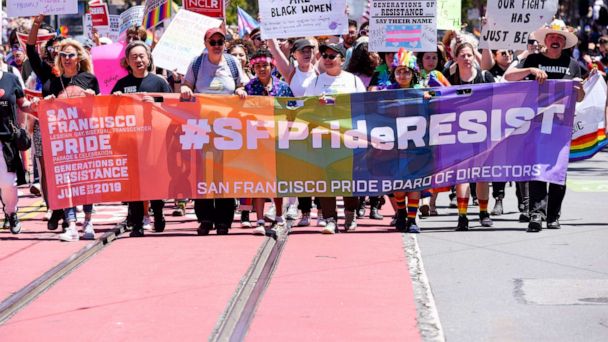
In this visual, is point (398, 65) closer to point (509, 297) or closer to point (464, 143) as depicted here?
point (464, 143)

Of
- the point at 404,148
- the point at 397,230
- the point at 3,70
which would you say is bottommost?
the point at 397,230

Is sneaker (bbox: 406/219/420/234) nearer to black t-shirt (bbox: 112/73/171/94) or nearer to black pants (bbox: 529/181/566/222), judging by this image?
black pants (bbox: 529/181/566/222)

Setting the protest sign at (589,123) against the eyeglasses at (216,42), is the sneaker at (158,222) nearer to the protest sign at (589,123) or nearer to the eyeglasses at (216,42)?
the eyeglasses at (216,42)

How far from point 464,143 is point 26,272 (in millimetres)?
4668

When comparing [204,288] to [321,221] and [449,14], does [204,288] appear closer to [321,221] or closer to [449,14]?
[321,221]

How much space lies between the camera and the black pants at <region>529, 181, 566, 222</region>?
43.1ft

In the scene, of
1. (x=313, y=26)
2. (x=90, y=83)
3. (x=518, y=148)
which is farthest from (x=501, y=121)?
(x=90, y=83)

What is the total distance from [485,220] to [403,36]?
2346mm

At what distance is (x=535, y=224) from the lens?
1282 centimetres

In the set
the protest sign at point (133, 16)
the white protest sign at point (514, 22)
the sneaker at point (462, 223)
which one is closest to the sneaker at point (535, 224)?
the sneaker at point (462, 223)

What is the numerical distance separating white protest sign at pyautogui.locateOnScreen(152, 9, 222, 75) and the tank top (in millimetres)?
1591

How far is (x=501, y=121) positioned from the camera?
13273 millimetres

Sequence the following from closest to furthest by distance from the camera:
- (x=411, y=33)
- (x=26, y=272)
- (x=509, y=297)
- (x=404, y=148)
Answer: (x=509, y=297) < (x=26, y=272) < (x=404, y=148) < (x=411, y=33)

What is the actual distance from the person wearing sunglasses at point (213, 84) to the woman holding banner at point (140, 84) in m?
0.32
